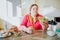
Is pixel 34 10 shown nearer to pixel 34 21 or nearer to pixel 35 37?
pixel 34 21

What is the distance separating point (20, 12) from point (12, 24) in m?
0.14

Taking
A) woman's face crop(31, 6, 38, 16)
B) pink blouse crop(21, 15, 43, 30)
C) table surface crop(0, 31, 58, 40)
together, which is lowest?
table surface crop(0, 31, 58, 40)

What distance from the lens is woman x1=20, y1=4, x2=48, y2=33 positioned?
1.28 meters

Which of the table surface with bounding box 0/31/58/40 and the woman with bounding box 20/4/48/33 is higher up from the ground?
the woman with bounding box 20/4/48/33

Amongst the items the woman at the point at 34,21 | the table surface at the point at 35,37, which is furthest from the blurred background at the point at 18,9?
the table surface at the point at 35,37

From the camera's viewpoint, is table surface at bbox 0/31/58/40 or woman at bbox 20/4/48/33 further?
woman at bbox 20/4/48/33

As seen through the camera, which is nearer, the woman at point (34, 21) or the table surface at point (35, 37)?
the table surface at point (35, 37)

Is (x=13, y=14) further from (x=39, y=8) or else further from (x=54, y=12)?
(x=54, y=12)

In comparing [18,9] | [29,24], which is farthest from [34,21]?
[18,9]

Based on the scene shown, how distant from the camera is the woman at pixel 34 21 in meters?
1.28

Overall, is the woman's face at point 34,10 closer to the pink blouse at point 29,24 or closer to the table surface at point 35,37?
the pink blouse at point 29,24

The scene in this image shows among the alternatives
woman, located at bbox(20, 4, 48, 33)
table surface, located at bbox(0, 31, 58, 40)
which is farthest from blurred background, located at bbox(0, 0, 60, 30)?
table surface, located at bbox(0, 31, 58, 40)

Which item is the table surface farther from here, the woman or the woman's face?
the woman's face

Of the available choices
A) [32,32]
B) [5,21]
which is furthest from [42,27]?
[5,21]
